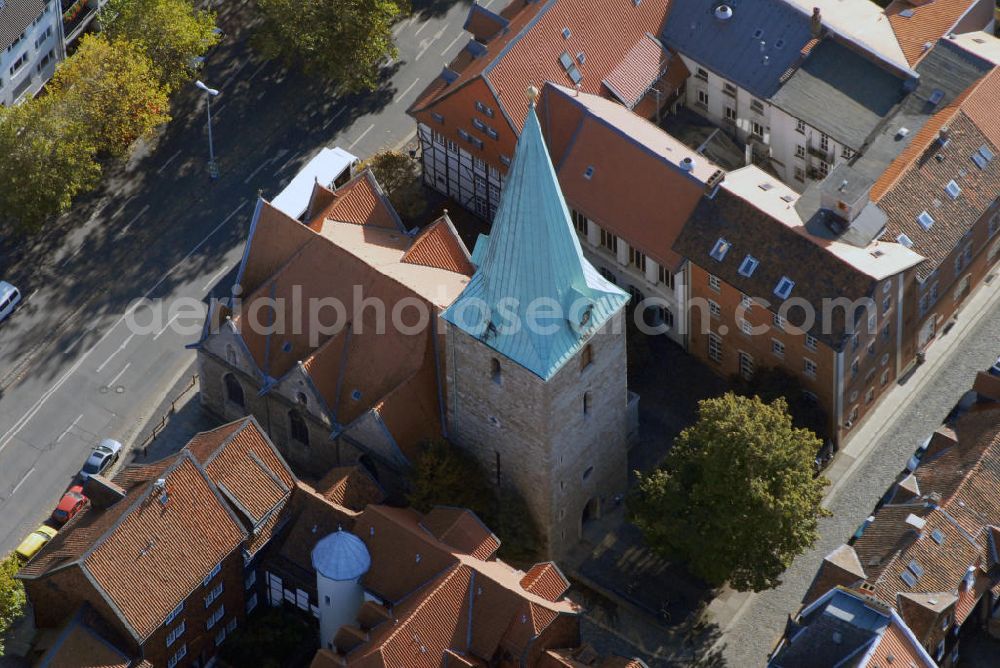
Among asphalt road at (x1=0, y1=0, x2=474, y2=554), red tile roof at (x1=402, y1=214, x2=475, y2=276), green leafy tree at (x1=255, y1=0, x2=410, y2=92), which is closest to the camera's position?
red tile roof at (x1=402, y1=214, x2=475, y2=276)

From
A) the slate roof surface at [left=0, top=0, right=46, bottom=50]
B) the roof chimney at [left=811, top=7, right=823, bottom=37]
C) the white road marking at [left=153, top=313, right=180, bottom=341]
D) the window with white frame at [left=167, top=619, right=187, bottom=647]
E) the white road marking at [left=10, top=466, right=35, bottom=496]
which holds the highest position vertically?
the roof chimney at [left=811, top=7, right=823, bottom=37]

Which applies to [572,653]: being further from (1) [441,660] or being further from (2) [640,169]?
(2) [640,169]

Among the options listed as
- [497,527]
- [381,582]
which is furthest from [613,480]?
[381,582]

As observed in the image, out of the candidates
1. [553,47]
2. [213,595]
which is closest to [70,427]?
[213,595]

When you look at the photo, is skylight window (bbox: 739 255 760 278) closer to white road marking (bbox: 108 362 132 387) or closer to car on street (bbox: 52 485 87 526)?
white road marking (bbox: 108 362 132 387)

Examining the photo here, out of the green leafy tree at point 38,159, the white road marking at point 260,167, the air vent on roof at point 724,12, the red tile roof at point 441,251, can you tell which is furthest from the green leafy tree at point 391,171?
the air vent on roof at point 724,12

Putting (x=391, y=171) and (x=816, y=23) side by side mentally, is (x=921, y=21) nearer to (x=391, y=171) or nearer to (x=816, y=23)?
(x=816, y=23)

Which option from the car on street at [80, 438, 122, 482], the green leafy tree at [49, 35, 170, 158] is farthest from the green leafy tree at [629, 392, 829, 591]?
the green leafy tree at [49, 35, 170, 158]

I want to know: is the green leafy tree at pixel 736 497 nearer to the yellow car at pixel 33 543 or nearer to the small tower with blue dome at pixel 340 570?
the small tower with blue dome at pixel 340 570
